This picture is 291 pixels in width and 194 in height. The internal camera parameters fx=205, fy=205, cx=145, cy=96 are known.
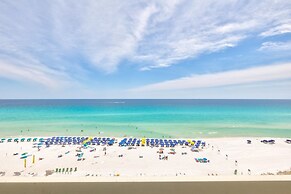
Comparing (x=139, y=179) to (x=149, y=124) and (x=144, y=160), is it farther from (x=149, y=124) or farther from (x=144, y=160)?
(x=149, y=124)

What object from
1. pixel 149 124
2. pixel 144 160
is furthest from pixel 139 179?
pixel 149 124

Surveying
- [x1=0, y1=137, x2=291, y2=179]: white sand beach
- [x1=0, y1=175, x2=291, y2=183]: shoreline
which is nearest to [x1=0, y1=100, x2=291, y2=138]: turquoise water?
[x1=0, y1=137, x2=291, y2=179]: white sand beach

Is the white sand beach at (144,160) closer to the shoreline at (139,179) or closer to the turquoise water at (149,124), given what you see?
the turquoise water at (149,124)

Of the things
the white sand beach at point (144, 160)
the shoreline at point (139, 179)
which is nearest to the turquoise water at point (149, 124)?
the white sand beach at point (144, 160)

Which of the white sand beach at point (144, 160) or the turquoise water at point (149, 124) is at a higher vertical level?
the turquoise water at point (149, 124)

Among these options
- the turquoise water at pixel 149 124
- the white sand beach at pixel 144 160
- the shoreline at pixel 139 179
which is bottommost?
the white sand beach at pixel 144 160

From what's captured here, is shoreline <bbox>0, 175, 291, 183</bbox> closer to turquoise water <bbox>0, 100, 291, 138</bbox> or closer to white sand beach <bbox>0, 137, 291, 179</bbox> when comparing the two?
white sand beach <bbox>0, 137, 291, 179</bbox>

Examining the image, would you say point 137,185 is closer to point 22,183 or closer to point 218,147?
point 22,183

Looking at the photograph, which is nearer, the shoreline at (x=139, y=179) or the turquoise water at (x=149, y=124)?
the shoreline at (x=139, y=179)

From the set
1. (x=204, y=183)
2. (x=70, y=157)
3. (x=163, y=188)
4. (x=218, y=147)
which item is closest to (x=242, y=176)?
(x=204, y=183)
